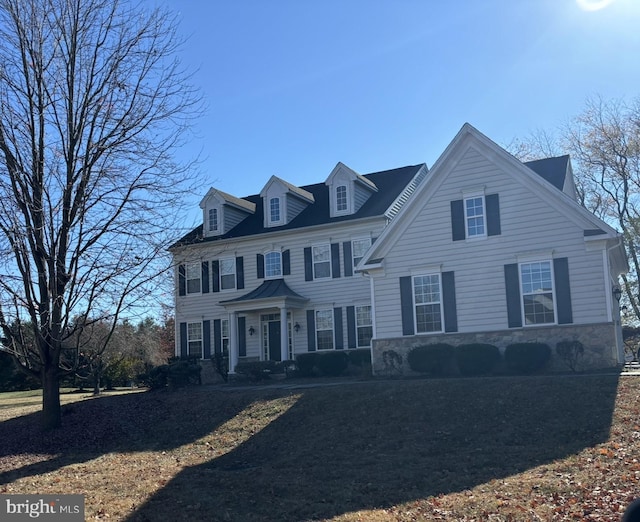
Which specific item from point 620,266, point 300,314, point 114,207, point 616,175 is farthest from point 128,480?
point 616,175

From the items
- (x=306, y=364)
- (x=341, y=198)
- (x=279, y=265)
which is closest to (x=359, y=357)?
(x=306, y=364)

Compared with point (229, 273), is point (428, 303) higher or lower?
lower

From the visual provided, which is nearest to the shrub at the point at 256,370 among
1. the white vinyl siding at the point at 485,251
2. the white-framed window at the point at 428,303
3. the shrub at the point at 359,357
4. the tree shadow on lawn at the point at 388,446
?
the shrub at the point at 359,357

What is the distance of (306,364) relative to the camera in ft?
78.3

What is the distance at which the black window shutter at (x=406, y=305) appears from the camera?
20062 millimetres

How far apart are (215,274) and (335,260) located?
612 centimetres

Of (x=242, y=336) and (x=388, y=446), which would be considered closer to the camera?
(x=388, y=446)

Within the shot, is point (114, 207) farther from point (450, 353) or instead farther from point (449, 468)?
point (450, 353)

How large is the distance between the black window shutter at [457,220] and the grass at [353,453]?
5.34 meters

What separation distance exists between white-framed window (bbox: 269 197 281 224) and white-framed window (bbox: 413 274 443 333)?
10.9 meters

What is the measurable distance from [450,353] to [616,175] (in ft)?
67.9

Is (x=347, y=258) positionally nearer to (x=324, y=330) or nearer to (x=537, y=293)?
(x=324, y=330)

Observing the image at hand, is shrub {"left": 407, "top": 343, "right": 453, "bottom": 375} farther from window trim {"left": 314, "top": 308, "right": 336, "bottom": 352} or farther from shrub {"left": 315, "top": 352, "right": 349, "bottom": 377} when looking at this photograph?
window trim {"left": 314, "top": 308, "right": 336, "bottom": 352}

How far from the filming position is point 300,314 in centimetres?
2778
